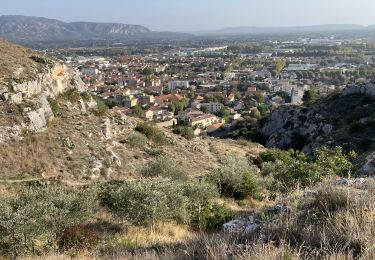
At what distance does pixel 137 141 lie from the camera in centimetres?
2319

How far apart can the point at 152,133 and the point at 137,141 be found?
2812mm

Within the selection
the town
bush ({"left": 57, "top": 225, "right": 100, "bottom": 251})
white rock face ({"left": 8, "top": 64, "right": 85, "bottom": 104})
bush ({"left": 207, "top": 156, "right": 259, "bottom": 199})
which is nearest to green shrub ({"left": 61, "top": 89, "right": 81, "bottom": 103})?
white rock face ({"left": 8, "top": 64, "right": 85, "bottom": 104})

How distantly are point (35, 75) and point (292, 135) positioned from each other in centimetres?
2515

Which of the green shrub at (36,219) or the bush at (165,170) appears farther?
the bush at (165,170)

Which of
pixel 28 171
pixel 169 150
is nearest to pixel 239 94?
pixel 169 150

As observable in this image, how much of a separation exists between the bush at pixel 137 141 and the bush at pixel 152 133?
176cm

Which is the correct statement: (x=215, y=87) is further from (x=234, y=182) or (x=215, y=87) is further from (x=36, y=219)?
(x=36, y=219)

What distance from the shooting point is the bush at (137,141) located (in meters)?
23.1

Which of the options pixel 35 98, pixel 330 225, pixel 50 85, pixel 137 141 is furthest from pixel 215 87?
pixel 330 225

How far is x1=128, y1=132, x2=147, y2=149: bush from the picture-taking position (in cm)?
2306

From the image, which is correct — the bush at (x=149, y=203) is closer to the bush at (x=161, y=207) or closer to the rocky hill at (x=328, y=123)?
the bush at (x=161, y=207)

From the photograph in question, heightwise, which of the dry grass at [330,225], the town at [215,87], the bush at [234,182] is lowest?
the town at [215,87]

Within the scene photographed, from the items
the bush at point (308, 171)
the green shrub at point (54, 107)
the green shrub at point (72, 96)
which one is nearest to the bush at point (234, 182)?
the bush at point (308, 171)

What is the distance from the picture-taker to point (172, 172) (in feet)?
46.5
